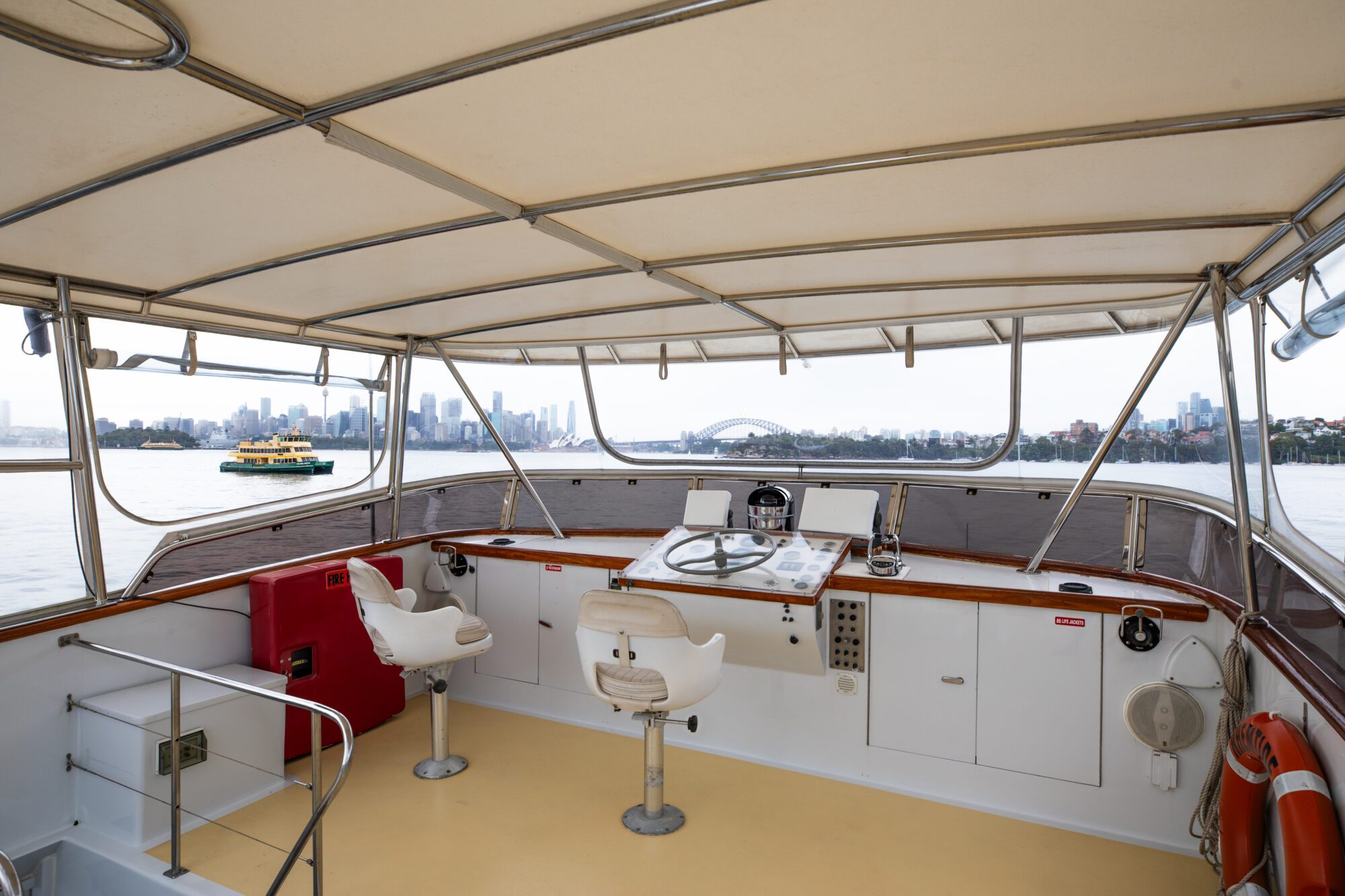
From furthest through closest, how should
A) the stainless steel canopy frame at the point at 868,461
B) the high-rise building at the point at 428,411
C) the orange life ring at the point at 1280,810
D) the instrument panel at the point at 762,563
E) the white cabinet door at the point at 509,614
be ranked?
1. the high-rise building at the point at 428,411
2. the white cabinet door at the point at 509,614
3. the stainless steel canopy frame at the point at 868,461
4. the instrument panel at the point at 762,563
5. the orange life ring at the point at 1280,810

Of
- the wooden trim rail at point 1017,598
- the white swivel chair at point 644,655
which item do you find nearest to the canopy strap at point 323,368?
the wooden trim rail at point 1017,598

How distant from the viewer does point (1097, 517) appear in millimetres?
3223

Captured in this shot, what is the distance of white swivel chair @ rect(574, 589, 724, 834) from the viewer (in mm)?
2607

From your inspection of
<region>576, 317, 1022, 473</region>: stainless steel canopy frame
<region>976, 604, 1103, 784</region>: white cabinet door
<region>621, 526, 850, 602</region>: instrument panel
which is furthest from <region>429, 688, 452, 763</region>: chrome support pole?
<region>976, 604, 1103, 784</region>: white cabinet door

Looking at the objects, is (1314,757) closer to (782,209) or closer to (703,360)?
(782,209)

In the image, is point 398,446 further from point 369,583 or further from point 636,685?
point 636,685

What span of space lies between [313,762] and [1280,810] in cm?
275

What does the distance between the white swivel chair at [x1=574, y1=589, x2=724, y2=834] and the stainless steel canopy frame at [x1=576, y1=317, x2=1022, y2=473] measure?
1.81m

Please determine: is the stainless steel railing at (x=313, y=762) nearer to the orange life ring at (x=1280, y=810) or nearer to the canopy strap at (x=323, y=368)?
the canopy strap at (x=323, y=368)

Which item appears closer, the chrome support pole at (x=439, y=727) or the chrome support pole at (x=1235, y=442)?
the chrome support pole at (x=1235, y=442)

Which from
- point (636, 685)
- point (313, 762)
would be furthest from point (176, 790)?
point (636, 685)

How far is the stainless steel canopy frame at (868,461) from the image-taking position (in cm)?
379

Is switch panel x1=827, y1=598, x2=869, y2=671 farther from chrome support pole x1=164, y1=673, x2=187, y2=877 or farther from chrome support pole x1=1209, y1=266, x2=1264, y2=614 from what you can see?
chrome support pole x1=164, y1=673, x2=187, y2=877

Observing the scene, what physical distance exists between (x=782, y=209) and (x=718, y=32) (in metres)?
0.88
